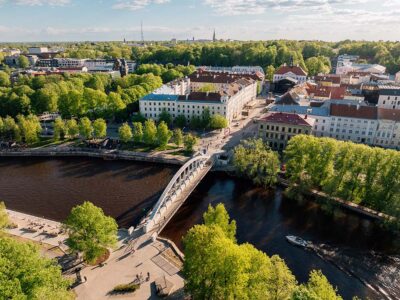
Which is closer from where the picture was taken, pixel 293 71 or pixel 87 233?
pixel 87 233

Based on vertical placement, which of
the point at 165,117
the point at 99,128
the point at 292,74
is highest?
the point at 292,74

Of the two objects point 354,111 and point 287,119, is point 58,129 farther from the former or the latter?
point 354,111

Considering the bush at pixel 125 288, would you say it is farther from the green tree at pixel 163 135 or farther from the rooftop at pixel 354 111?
the rooftop at pixel 354 111

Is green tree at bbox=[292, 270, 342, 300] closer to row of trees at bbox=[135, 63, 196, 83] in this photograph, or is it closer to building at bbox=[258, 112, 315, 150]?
building at bbox=[258, 112, 315, 150]

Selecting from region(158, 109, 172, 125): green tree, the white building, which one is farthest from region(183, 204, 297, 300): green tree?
the white building

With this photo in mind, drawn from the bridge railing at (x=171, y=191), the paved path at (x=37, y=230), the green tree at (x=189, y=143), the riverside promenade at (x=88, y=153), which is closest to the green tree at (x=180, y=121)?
the green tree at (x=189, y=143)

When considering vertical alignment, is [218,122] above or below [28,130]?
above

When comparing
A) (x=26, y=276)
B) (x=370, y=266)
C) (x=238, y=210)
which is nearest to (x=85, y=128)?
(x=238, y=210)
